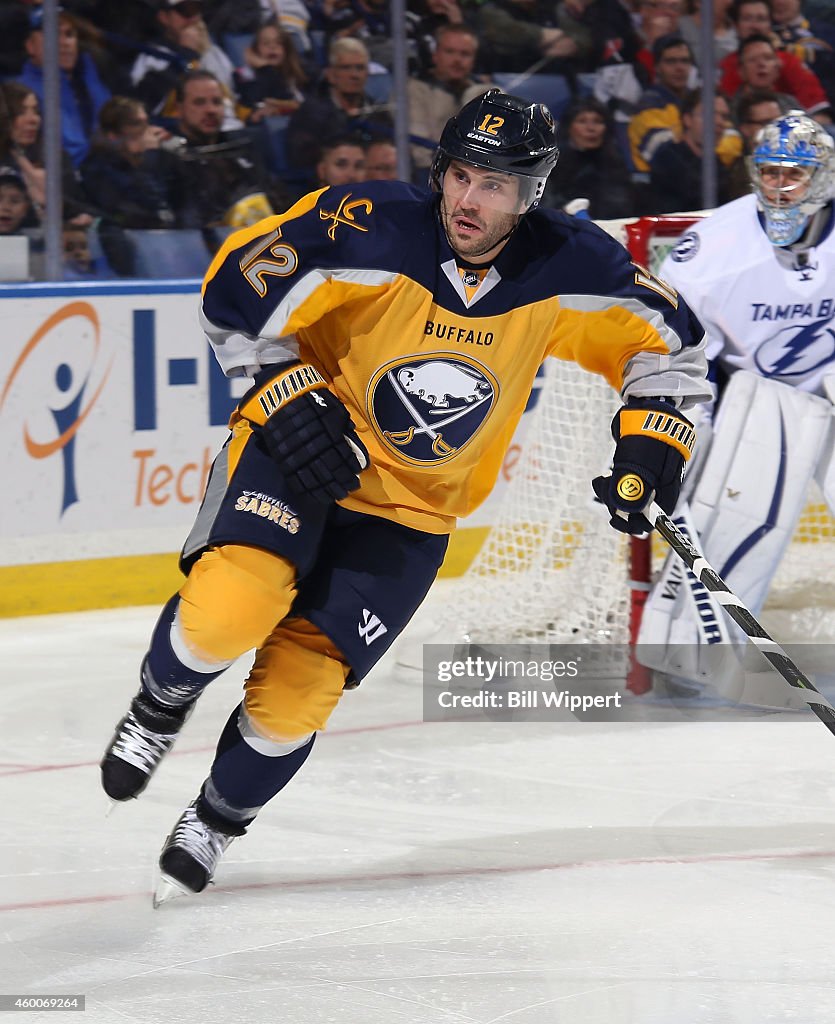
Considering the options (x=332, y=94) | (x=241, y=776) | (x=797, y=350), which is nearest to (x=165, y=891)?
(x=241, y=776)

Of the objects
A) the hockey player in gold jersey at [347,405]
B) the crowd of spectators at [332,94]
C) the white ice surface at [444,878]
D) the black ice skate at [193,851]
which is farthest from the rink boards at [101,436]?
the black ice skate at [193,851]

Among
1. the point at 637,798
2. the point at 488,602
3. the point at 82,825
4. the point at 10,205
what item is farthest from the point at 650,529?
the point at 10,205

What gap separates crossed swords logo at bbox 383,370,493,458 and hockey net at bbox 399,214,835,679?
163cm

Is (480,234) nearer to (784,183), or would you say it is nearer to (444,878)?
(444,878)

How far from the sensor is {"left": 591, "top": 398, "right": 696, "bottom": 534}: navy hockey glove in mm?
2674

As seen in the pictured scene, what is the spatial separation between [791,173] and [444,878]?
1963mm

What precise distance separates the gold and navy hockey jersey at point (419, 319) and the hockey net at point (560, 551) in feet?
5.07

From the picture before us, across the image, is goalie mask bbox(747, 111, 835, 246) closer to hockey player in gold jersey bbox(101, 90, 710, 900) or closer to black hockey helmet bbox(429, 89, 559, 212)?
hockey player in gold jersey bbox(101, 90, 710, 900)

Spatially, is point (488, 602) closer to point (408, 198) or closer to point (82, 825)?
point (82, 825)

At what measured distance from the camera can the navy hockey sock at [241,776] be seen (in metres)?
2.47

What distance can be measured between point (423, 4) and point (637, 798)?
3.10 m

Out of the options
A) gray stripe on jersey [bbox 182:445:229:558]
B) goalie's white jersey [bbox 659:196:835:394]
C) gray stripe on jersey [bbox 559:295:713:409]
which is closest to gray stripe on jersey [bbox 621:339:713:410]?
gray stripe on jersey [bbox 559:295:713:409]

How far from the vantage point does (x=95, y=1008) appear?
2.12 metres

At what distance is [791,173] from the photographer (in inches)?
151
